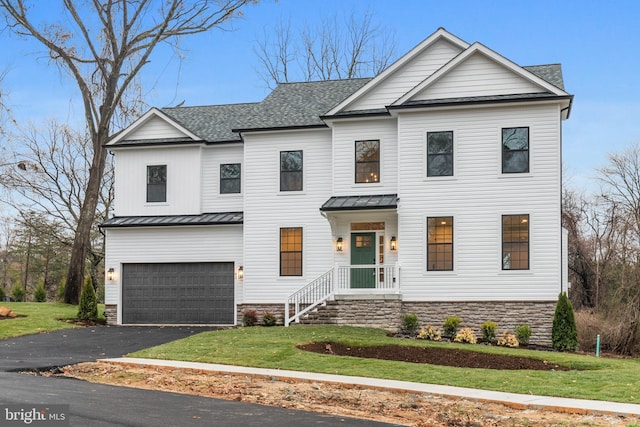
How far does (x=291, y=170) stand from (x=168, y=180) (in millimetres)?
4902

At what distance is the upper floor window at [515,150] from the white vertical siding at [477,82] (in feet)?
4.03

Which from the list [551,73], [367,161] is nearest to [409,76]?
[367,161]

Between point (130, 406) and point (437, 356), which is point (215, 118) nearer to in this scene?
point (437, 356)

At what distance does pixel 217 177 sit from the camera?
1036 inches

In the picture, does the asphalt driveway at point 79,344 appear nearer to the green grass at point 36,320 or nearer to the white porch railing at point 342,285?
the green grass at point 36,320

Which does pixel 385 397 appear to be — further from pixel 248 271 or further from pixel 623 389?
pixel 248 271

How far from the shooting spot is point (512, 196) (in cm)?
2167

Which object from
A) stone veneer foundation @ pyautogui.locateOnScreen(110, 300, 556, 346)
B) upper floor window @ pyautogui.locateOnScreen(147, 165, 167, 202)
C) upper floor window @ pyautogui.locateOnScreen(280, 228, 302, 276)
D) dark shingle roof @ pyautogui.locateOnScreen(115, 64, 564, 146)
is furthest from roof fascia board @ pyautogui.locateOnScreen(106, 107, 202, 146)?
stone veneer foundation @ pyautogui.locateOnScreen(110, 300, 556, 346)

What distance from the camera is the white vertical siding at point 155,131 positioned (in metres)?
26.6

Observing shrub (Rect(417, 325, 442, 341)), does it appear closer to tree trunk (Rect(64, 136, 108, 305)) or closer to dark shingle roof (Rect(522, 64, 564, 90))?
dark shingle roof (Rect(522, 64, 564, 90))

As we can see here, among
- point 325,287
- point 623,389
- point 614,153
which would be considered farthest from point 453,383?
point 614,153

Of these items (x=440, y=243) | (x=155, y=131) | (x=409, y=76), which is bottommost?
(x=440, y=243)

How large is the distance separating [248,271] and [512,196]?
9.13m

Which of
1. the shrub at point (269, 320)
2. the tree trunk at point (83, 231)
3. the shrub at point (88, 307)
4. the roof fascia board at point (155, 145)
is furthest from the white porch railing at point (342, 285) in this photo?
the tree trunk at point (83, 231)
